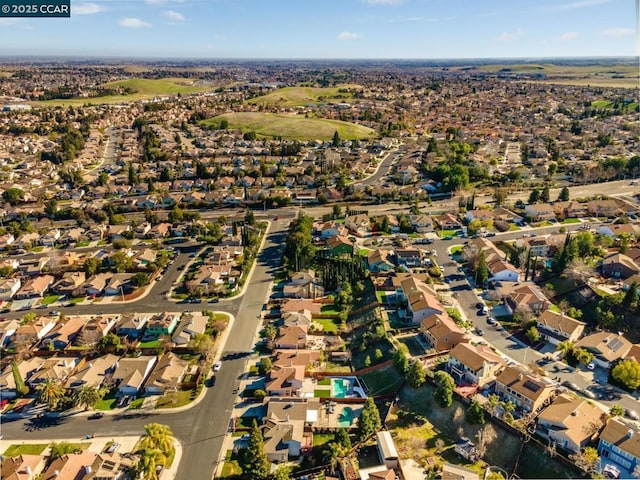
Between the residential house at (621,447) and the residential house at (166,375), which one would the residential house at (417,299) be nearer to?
the residential house at (621,447)

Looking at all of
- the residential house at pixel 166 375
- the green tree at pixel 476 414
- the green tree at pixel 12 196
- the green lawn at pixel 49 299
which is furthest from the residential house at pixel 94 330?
the green tree at pixel 12 196

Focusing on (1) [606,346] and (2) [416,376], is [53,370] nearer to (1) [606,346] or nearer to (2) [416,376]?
(2) [416,376]

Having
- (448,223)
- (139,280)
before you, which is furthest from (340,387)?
(448,223)

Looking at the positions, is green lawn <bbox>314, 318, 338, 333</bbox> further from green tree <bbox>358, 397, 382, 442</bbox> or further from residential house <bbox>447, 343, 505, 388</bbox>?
green tree <bbox>358, 397, 382, 442</bbox>

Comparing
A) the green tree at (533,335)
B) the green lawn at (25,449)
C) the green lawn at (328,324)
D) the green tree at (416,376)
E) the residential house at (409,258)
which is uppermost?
the residential house at (409,258)

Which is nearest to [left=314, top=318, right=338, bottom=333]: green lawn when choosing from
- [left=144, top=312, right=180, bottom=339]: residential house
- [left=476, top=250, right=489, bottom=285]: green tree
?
[left=144, top=312, right=180, bottom=339]: residential house

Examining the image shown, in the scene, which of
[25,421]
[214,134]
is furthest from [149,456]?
[214,134]
